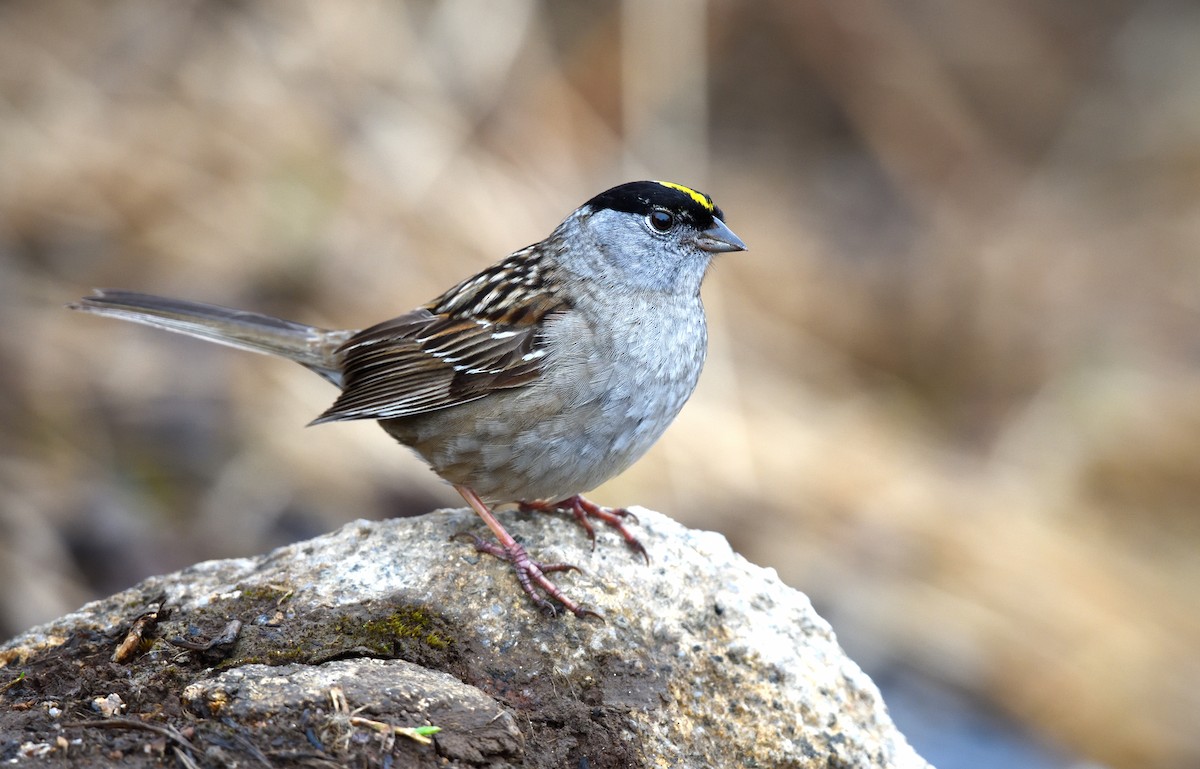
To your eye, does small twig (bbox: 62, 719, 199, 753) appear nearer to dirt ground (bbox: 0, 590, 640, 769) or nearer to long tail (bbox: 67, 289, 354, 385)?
dirt ground (bbox: 0, 590, 640, 769)

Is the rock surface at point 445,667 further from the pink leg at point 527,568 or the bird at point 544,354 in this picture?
the bird at point 544,354

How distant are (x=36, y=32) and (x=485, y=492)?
534 cm

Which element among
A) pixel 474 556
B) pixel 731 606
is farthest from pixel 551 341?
pixel 731 606

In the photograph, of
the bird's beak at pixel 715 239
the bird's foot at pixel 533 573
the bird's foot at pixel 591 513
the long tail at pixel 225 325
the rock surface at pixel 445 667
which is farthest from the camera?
the long tail at pixel 225 325

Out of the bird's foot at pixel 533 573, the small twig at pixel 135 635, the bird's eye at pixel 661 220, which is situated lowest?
the small twig at pixel 135 635

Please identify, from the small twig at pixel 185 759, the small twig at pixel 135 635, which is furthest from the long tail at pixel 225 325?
the small twig at pixel 185 759

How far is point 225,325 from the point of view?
4262 mm

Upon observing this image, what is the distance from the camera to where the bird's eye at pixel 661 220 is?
3.98m

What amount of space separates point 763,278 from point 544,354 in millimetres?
4996

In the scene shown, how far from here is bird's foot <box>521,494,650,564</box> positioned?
11.4ft

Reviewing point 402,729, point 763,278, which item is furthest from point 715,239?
point 763,278

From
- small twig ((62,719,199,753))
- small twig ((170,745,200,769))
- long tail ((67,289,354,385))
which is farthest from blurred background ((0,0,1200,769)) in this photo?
small twig ((170,745,200,769))

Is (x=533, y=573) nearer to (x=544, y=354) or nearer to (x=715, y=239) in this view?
(x=544, y=354)

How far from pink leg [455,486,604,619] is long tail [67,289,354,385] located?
1183mm
